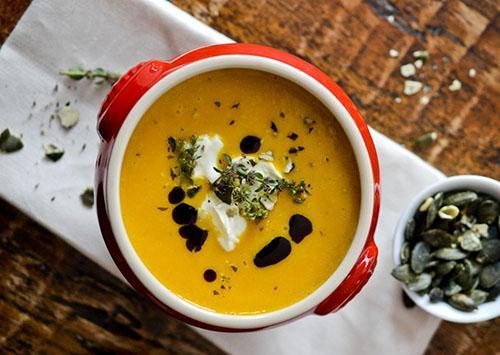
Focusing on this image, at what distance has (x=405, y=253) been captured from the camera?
3.56ft

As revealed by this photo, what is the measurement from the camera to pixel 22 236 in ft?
3.82

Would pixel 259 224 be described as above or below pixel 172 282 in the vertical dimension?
above

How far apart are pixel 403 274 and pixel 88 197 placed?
0.45m

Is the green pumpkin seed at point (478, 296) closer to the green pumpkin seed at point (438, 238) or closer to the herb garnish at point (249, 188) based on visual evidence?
the green pumpkin seed at point (438, 238)

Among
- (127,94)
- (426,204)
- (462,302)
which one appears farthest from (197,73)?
(462,302)

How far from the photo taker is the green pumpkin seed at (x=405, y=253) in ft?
3.53

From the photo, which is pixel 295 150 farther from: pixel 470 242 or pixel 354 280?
pixel 470 242

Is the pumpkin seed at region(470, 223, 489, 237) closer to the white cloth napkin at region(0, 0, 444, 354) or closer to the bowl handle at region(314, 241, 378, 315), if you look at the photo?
the white cloth napkin at region(0, 0, 444, 354)

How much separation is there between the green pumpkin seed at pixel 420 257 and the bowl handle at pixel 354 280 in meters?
0.15

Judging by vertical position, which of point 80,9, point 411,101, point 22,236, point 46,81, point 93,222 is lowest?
point 22,236

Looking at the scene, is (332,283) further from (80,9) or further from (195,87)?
(80,9)

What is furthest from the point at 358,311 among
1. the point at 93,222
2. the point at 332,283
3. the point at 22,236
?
the point at 22,236

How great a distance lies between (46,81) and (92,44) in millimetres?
84

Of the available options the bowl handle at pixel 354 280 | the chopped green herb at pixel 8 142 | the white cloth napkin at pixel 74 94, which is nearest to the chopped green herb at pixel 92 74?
the white cloth napkin at pixel 74 94
